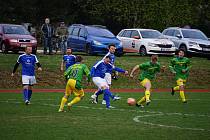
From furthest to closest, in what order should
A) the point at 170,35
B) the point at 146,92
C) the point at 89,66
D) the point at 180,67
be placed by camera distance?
1. the point at 170,35
2. the point at 89,66
3. the point at 180,67
4. the point at 146,92

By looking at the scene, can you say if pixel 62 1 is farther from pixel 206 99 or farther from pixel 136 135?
pixel 136 135

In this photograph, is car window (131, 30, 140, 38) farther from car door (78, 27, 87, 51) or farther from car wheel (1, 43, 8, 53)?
car wheel (1, 43, 8, 53)

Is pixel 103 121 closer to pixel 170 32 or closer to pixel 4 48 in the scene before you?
pixel 4 48

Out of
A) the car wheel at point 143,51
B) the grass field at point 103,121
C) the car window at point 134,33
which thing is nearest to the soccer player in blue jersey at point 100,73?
the grass field at point 103,121

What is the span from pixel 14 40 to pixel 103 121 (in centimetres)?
2100

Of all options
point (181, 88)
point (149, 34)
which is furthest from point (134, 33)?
point (181, 88)

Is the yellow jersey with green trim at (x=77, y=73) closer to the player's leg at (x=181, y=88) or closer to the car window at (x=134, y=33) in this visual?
the player's leg at (x=181, y=88)

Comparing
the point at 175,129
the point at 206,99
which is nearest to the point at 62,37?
the point at 206,99

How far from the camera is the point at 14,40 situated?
120 ft

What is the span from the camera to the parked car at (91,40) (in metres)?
37.0

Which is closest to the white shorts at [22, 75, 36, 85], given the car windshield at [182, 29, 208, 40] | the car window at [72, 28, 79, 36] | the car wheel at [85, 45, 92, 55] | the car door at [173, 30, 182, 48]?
the car wheel at [85, 45, 92, 55]

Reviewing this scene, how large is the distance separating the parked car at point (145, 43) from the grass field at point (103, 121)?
15057 millimetres

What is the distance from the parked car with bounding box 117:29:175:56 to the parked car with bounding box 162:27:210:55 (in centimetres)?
78

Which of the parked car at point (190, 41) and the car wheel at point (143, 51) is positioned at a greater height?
the parked car at point (190, 41)
